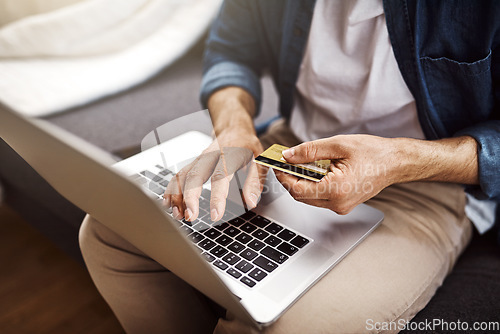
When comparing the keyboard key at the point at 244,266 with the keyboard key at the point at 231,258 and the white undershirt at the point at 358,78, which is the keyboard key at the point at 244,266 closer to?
the keyboard key at the point at 231,258

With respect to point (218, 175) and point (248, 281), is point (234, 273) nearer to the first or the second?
point (248, 281)

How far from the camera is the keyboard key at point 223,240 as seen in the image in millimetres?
516

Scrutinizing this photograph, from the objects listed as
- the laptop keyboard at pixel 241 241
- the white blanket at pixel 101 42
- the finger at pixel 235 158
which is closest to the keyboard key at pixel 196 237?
the laptop keyboard at pixel 241 241

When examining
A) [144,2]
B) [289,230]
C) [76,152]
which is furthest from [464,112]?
[144,2]

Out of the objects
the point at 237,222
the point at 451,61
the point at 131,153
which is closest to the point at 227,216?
the point at 237,222

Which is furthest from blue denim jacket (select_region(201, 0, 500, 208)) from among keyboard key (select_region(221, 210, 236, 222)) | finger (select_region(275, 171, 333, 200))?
keyboard key (select_region(221, 210, 236, 222))

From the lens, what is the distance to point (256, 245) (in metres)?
0.51

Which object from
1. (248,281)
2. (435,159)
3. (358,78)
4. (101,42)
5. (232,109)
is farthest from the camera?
(101,42)

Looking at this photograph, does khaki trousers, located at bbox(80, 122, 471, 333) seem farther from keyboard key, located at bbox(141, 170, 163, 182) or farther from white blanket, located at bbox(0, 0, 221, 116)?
white blanket, located at bbox(0, 0, 221, 116)

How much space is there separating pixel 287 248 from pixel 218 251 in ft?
0.30

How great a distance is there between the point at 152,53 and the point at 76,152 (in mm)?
1080

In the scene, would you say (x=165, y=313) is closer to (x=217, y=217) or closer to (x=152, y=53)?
(x=217, y=217)

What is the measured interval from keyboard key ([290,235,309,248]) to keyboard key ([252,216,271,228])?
0.05 metres

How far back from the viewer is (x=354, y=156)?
500 mm
